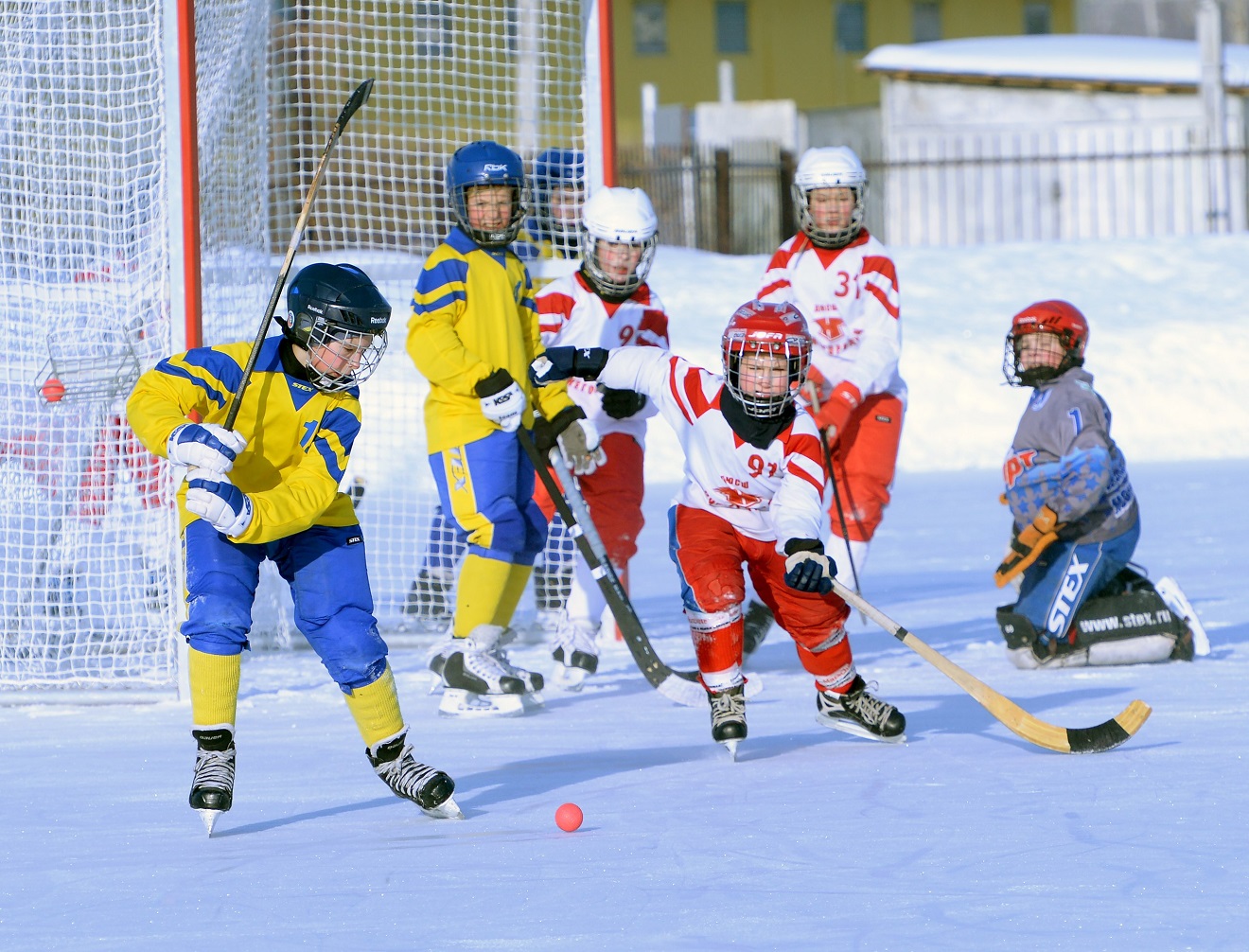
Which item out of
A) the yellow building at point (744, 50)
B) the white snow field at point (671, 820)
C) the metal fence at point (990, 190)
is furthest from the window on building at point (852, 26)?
the white snow field at point (671, 820)

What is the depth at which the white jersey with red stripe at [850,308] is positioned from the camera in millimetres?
5355

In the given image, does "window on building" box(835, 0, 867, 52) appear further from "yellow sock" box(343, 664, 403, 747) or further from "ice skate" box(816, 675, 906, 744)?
"yellow sock" box(343, 664, 403, 747)

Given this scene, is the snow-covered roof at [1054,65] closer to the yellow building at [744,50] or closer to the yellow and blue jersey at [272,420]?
the yellow building at [744,50]

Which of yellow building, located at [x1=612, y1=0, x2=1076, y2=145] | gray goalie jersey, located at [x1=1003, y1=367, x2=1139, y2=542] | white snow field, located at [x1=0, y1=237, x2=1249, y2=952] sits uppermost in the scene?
yellow building, located at [x1=612, y1=0, x2=1076, y2=145]

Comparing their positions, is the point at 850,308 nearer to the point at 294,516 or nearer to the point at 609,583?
the point at 609,583

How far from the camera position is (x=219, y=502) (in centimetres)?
313

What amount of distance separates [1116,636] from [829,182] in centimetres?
162

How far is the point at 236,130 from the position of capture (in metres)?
5.82

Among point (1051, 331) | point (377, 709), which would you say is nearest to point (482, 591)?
point (377, 709)

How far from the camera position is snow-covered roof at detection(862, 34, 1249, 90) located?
19156 mm

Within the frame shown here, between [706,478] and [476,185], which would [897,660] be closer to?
[706,478]

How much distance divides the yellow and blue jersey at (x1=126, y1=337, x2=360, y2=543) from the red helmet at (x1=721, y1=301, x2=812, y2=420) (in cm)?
88

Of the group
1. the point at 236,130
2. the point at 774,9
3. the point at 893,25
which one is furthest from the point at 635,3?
the point at 236,130

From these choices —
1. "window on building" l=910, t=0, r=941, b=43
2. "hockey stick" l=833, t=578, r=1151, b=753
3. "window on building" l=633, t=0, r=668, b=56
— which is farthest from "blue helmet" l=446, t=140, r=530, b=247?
"window on building" l=910, t=0, r=941, b=43
